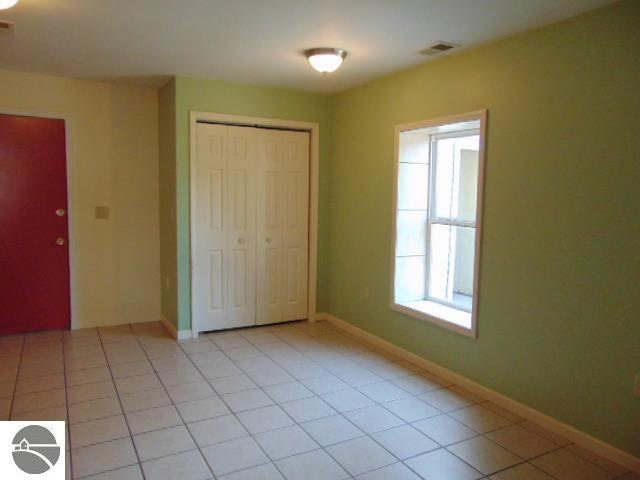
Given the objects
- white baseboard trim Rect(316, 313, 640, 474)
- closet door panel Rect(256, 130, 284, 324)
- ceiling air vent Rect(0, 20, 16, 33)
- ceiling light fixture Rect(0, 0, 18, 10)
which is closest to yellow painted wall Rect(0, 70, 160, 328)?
closet door panel Rect(256, 130, 284, 324)

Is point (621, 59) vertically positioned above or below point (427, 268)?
above

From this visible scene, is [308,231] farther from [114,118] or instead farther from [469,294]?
[114,118]

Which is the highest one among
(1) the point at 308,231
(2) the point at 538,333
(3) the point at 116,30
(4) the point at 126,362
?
(3) the point at 116,30

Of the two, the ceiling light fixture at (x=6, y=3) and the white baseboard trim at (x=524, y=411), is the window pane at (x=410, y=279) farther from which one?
the ceiling light fixture at (x=6, y=3)

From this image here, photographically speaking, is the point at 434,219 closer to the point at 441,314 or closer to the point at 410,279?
the point at 410,279

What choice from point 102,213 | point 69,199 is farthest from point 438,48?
point 69,199

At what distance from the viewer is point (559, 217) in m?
2.79

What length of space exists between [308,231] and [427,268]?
1426 millimetres

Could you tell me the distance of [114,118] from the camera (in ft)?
15.4

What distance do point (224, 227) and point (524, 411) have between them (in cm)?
300

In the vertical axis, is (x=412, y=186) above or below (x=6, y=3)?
below

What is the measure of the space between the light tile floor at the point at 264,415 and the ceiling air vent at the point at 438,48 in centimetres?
242

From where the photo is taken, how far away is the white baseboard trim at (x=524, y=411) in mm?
2537

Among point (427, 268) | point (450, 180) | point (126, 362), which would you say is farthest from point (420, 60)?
point (126, 362)
